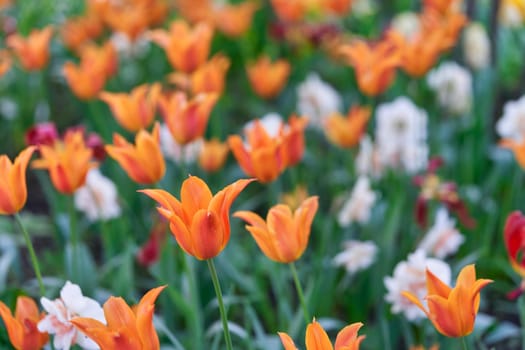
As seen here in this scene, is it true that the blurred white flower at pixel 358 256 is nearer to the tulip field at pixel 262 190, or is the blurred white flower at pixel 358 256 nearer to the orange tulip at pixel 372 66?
the tulip field at pixel 262 190

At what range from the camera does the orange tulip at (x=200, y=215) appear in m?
1.32

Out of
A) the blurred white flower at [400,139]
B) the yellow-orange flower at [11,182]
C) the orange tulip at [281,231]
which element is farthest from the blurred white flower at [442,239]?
the yellow-orange flower at [11,182]

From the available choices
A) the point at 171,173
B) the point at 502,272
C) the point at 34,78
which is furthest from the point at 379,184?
the point at 34,78

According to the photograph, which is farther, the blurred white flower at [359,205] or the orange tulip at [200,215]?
the blurred white flower at [359,205]

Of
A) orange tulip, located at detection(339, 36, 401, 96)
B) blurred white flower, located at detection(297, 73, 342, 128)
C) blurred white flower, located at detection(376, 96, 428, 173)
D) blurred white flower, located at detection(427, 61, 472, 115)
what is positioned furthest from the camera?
blurred white flower, located at detection(297, 73, 342, 128)

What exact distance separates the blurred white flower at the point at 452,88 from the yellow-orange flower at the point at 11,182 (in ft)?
6.34

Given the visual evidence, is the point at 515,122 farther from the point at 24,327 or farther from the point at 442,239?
the point at 24,327

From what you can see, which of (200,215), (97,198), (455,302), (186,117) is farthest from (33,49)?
(455,302)

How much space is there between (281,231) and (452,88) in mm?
1753

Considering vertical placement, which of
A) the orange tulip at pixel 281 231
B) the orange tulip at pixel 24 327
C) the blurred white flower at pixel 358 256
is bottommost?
the blurred white flower at pixel 358 256

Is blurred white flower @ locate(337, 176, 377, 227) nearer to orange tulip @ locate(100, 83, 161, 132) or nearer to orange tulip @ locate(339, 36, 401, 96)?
orange tulip @ locate(339, 36, 401, 96)

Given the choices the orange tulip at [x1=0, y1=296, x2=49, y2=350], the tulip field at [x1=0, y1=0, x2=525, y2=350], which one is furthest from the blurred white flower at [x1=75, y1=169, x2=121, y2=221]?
the orange tulip at [x1=0, y1=296, x2=49, y2=350]

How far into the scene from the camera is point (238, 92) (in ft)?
14.0

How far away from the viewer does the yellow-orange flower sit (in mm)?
1530
